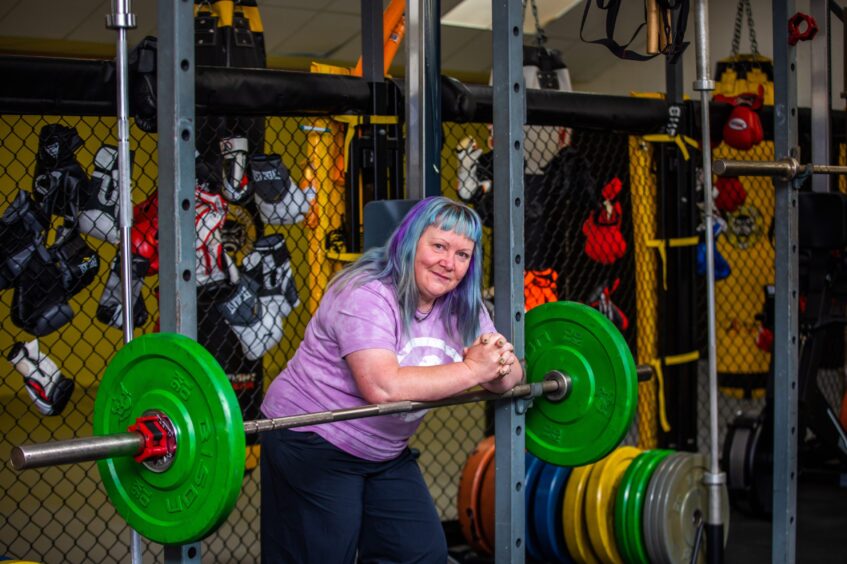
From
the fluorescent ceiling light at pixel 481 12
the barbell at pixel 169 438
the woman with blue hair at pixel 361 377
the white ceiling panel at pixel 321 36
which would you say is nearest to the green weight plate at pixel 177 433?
the barbell at pixel 169 438

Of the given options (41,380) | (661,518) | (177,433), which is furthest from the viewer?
(661,518)

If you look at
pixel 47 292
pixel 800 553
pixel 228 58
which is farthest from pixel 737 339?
pixel 47 292

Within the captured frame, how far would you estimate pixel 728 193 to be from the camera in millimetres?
4555

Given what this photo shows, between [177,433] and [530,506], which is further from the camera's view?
[530,506]

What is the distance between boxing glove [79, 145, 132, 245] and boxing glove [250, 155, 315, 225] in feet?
1.45

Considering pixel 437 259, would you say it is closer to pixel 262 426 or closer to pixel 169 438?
pixel 262 426

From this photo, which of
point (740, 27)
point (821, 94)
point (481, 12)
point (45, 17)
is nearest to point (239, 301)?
point (821, 94)

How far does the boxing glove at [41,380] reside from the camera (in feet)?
9.08

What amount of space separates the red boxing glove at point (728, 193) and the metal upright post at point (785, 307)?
1.88m

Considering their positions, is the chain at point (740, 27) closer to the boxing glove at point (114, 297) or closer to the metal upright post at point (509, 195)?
the metal upright post at point (509, 195)

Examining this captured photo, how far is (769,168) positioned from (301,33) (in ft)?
15.1

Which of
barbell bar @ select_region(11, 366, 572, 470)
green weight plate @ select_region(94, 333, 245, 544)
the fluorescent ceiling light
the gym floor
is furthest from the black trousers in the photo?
the fluorescent ceiling light

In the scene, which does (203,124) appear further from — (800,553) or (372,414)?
(800,553)

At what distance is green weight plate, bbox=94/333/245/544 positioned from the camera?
1539 millimetres
